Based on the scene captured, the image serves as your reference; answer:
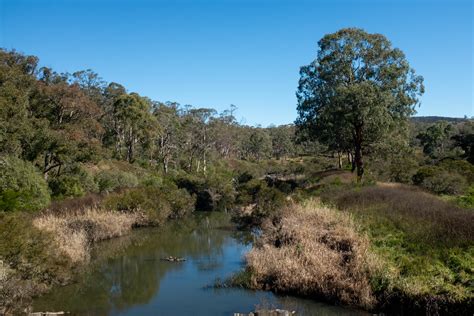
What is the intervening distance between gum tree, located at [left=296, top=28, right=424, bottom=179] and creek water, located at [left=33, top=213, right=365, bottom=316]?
11.6m

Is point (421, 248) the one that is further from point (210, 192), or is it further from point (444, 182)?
point (210, 192)

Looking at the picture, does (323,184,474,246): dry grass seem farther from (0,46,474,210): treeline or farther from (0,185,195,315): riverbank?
(0,185,195,315): riverbank

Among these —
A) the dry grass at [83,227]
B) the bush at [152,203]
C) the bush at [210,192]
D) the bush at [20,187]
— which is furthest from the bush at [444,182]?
the bush at [20,187]

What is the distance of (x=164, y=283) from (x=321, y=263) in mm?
6574

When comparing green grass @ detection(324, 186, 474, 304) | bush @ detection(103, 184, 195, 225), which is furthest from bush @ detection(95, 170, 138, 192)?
green grass @ detection(324, 186, 474, 304)

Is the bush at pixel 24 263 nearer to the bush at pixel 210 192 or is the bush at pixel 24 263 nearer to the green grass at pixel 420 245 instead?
the green grass at pixel 420 245

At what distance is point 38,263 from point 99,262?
610cm

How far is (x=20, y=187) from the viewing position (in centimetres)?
2411

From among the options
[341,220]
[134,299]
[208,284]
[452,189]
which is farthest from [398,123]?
[134,299]

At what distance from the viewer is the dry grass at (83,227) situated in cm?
1983

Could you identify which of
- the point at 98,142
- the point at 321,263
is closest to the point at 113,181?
the point at 98,142

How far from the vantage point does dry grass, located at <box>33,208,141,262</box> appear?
19.8 metres

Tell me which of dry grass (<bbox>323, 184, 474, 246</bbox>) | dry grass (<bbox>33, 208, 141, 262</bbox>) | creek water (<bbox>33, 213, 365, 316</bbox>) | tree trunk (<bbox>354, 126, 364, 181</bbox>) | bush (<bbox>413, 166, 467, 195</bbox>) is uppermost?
tree trunk (<bbox>354, 126, 364, 181</bbox>)

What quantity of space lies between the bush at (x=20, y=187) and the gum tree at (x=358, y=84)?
19923 mm
